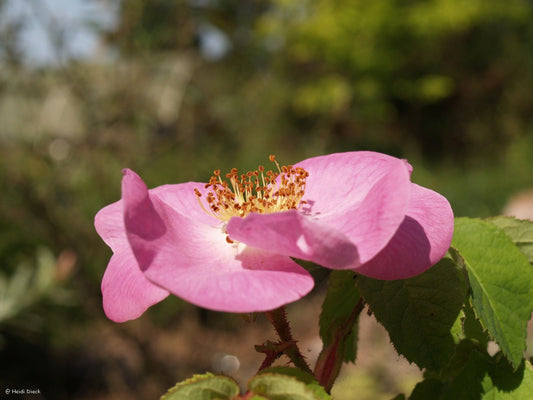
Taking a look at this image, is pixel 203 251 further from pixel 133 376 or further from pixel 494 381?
pixel 133 376

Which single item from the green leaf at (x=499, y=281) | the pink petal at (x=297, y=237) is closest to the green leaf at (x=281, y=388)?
the pink petal at (x=297, y=237)

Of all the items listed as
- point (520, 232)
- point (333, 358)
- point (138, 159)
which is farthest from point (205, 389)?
point (138, 159)

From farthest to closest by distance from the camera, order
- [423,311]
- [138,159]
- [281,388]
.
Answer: [138,159] < [423,311] < [281,388]

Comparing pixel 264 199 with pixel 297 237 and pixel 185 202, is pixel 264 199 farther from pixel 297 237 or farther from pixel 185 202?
pixel 297 237

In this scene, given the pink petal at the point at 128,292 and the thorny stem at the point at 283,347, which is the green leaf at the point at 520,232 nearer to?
the thorny stem at the point at 283,347

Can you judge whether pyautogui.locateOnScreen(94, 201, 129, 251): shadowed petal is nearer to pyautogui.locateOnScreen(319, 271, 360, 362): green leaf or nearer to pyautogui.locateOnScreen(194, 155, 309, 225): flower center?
pyautogui.locateOnScreen(194, 155, 309, 225): flower center
